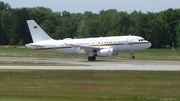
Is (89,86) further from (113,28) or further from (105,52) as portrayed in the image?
(113,28)

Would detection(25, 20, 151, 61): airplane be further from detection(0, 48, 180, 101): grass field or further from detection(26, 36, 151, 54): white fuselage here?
detection(0, 48, 180, 101): grass field

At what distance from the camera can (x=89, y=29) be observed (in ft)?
336

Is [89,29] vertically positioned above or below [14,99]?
above

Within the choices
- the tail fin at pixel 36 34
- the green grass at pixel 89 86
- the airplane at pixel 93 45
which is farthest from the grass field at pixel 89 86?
the tail fin at pixel 36 34

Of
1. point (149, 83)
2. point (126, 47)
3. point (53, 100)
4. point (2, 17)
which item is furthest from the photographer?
point (2, 17)

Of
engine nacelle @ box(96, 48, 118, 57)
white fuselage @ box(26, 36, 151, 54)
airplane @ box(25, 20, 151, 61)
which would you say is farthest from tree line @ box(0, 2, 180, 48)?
engine nacelle @ box(96, 48, 118, 57)

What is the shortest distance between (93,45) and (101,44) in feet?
3.59

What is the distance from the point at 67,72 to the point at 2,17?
86.1m

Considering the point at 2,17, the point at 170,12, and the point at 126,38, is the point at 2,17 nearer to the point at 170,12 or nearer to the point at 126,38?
the point at 170,12

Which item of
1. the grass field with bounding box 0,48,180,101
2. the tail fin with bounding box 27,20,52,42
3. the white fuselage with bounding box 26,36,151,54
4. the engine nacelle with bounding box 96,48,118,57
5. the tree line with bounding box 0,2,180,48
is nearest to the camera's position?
the grass field with bounding box 0,48,180,101

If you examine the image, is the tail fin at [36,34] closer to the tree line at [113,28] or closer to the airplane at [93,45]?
the airplane at [93,45]

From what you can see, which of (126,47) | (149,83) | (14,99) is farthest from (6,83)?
(126,47)

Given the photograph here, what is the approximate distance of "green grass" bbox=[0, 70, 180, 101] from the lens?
1766 centimetres

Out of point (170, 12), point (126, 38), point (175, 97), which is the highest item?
point (170, 12)
